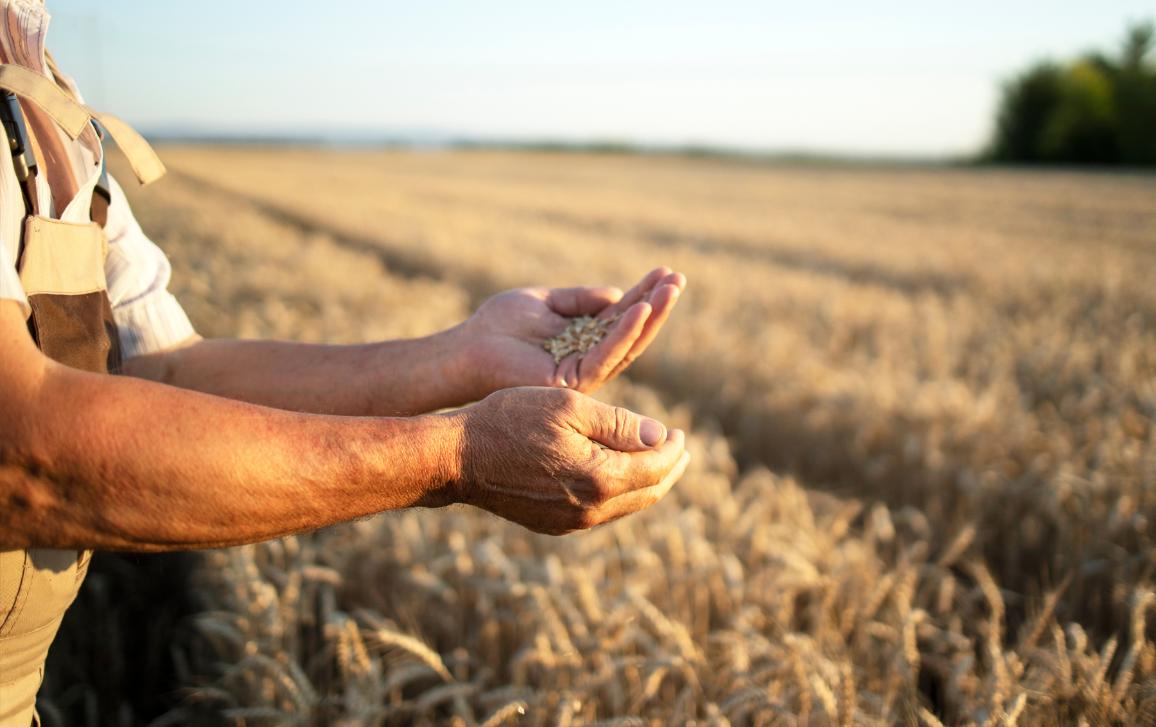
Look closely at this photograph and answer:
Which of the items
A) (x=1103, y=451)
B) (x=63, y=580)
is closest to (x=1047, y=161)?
(x=1103, y=451)

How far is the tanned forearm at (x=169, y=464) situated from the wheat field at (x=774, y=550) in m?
0.64

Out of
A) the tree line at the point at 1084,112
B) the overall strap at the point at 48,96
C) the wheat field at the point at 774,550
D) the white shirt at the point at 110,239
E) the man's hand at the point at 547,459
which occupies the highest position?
the tree line at the point at 1084,112

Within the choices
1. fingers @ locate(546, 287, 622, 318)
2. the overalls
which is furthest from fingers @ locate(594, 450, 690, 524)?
the overalls

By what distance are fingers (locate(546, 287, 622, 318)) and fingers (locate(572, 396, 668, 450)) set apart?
23.3 inches

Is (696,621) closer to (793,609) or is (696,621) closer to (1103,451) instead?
(793,609)

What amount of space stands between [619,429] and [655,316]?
40 centimetres

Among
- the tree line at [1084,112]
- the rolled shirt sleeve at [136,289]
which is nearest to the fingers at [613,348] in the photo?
the rolled shirt sleeve at [136,289]

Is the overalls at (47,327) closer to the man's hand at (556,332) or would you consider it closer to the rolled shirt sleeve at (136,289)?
the rolled shirt sleeve at (136,289)

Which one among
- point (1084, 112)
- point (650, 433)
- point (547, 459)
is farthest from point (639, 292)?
point (1084, 112)

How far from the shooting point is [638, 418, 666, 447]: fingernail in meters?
1.34

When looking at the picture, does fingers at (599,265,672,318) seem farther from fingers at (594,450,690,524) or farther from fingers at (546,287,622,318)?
fingers at (594,450,690,524)

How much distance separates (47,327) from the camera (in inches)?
47.3

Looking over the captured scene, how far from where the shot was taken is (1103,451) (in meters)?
3.24

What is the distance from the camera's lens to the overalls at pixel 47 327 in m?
1.16
